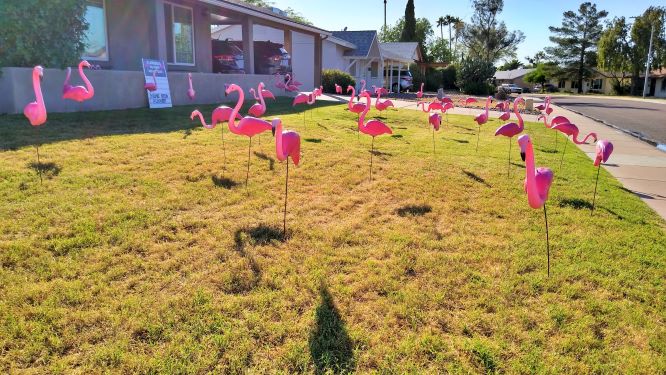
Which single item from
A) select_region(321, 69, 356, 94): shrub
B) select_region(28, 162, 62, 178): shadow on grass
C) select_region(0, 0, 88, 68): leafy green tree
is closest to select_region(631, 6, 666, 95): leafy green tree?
select_region(321, 69, 356, 94): shrub

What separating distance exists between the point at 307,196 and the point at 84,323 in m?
3.04

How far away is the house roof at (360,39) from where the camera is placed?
32875 mm

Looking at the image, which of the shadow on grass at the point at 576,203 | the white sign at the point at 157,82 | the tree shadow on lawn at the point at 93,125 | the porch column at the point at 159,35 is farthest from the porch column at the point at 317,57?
the shadow on grass at the point at 576,203

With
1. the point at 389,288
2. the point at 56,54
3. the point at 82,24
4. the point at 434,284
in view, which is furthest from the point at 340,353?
the point at 82,24

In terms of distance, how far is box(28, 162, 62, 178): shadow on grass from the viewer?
536cm

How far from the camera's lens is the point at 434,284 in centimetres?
353

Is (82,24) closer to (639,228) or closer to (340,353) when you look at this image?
(340,353)

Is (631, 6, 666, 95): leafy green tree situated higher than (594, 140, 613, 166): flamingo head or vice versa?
(631, 6, 666, 95): leafy green tree

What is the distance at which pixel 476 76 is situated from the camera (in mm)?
39844

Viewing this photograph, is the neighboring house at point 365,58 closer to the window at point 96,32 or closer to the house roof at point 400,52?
the house roof at point 400,52

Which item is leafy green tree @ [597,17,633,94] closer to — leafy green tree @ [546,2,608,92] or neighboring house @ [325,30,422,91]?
leafy green tree @ [546,2,608,92]

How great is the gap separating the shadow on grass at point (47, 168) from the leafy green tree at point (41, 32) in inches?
179

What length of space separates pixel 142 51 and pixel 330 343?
552 inches

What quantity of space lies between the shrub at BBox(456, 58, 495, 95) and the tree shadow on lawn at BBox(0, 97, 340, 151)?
3398 cm
